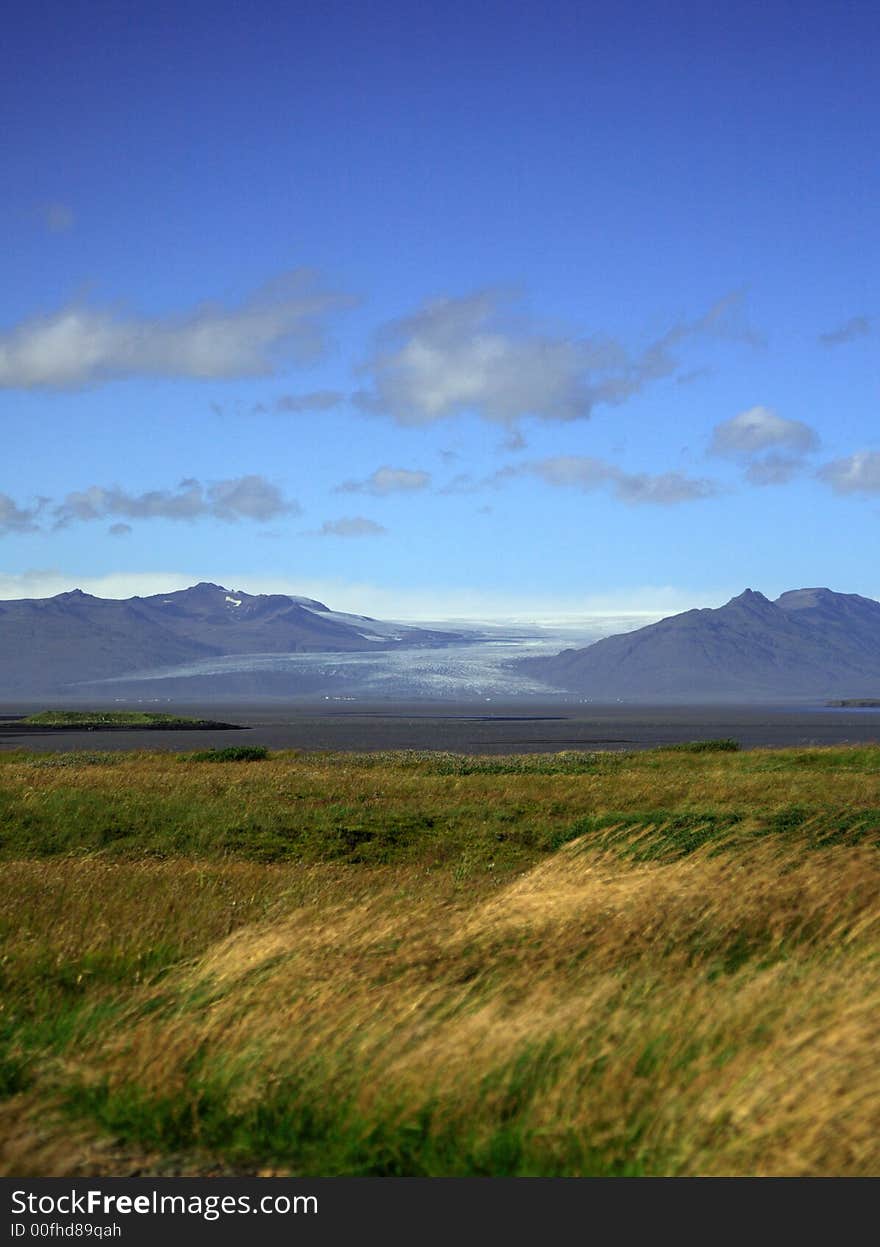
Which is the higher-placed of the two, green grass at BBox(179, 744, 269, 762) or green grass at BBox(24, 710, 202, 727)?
green grass at BBox(179, 744, 269, 762)

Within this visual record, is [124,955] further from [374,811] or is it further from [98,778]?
[98,778]

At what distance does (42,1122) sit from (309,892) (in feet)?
34.3

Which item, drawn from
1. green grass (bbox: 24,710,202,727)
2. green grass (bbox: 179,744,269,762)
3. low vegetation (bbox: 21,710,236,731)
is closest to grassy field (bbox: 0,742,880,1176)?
green grass (bbox: 179,744,269,762)

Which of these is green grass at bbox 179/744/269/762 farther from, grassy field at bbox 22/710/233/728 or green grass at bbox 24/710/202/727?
green grass at bbox 24/710/202/727

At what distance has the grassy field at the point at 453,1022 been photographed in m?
7.70

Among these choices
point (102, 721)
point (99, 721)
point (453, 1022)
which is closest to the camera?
point (453, 1022)

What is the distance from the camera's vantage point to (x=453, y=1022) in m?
9.38

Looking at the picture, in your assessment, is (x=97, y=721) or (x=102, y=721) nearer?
(x=97, y=721)

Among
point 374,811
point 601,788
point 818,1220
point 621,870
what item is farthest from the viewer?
point 601,788

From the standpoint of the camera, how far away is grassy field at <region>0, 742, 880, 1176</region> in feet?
25.2

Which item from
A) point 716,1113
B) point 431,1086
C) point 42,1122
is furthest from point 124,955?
point 716,1113

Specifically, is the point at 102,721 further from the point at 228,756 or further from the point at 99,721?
the point at 228,756

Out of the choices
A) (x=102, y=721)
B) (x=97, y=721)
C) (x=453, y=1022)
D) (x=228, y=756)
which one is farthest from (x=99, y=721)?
(x=453, y=1022)

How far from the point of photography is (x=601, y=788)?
140 ft
